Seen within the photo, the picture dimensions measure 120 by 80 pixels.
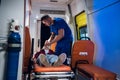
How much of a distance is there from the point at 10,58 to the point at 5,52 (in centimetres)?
19

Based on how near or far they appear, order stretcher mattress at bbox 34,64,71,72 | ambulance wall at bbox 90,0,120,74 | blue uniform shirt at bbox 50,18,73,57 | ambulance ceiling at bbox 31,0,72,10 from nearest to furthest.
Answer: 1. ambulance wall at bbox 90,0,120,74
2. stretcher mattress at bbox 34,64,71,72
3. blue uniform shirt at bbox 50,18,73,57
4. ambulance ceiling at bbox 31,0,72,10

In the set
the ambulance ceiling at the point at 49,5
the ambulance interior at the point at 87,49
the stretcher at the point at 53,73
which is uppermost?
the ambulance ceiling at the point at 49,5

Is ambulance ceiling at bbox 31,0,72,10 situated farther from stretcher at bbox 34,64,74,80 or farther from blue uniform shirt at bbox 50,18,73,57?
stretcher at bbox 34,64,74,80

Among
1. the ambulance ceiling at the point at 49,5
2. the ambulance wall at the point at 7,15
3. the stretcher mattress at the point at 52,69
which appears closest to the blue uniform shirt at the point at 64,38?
the stretcher mattress at the point at 52,69

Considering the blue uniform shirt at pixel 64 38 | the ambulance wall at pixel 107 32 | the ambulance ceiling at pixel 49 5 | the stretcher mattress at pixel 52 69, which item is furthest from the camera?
the ambulance ceiling at pixel 49 5

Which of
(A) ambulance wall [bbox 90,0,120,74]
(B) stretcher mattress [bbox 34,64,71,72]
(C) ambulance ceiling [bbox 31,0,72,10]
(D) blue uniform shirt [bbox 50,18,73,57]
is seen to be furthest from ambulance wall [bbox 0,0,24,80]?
(C) ambulance ceiling [bbox 31,0,72,10]

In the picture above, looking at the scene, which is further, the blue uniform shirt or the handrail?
the blue uniform shirt

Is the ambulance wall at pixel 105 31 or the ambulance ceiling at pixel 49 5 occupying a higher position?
the ambulance ceiling at pixel 49 5

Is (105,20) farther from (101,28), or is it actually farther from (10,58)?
(10,58)

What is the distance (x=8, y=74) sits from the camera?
112 inches

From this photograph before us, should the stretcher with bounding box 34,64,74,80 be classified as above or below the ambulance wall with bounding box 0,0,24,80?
below

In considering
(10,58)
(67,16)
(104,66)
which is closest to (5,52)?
(10,58)

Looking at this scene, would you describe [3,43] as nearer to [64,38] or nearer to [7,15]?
[7,15]

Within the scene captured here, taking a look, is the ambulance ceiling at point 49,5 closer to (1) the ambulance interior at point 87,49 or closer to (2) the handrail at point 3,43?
(1) the ambulance interior at point 87,49
